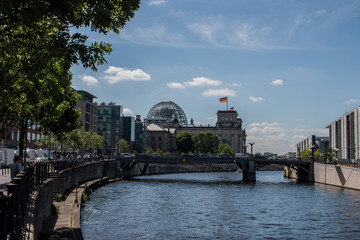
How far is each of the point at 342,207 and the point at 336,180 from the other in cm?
3732

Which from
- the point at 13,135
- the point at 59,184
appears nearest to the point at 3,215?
the point at 59,184

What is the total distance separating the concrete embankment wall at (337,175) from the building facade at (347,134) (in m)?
7.07

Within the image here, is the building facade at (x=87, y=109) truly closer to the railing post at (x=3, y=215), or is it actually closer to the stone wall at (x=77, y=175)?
the stone wall at (x=77, y=175)

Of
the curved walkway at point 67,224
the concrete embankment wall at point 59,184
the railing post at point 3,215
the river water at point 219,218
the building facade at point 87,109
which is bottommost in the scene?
the river water at point 219,218

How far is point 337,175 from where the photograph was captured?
8038cm

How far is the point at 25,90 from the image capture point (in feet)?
87.9

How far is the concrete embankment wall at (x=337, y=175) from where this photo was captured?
7094 cm

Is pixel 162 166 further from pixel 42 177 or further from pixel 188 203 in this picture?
pixel 42 177

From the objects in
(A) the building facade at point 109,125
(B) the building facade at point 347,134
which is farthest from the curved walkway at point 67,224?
(A) the building facade at point 109,125

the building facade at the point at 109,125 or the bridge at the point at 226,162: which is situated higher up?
the building facade at the point at 109,125

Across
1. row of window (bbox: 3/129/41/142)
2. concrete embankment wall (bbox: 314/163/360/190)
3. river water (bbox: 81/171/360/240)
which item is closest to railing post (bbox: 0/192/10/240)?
river water (bbox: 81/171/360/240)

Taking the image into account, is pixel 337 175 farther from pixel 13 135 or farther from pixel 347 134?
pixel 13 135

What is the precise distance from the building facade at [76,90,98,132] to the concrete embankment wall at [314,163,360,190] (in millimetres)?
77258

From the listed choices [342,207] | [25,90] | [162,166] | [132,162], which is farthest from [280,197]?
[162,166]
